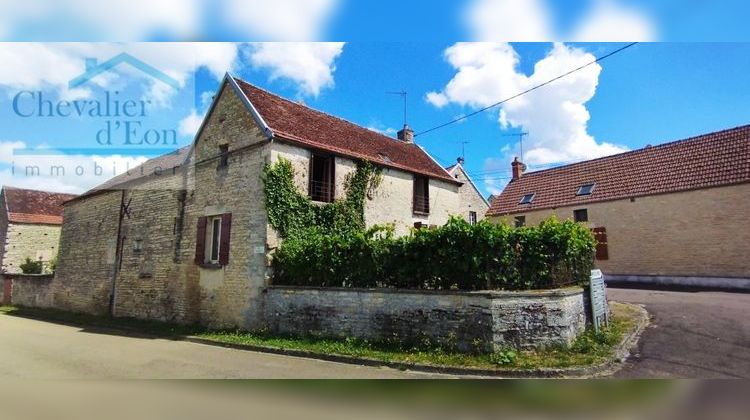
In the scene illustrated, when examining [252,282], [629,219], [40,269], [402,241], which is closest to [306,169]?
[252,282]

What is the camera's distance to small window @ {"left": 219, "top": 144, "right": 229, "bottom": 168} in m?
13.5

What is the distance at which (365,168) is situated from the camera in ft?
48.6

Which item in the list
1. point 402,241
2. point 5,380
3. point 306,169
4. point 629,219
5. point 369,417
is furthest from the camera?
point 629,219

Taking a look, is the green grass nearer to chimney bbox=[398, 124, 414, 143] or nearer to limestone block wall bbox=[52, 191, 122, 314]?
limestone block wall bbox=[52, 191, 122, 314]

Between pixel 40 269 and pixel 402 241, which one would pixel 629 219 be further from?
pixel 40 269

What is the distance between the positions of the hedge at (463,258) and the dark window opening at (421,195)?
7015mm

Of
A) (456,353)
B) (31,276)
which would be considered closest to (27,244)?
(31,276)

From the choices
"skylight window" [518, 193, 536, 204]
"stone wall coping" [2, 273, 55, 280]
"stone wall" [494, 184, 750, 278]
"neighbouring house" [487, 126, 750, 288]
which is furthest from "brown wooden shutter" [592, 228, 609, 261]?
"stone wall coping" [2, 273, 55, 280]

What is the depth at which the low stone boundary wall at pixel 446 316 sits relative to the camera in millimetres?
7957

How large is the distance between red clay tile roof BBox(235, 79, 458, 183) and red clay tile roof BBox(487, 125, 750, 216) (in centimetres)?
774

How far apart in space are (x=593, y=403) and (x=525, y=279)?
113 inches

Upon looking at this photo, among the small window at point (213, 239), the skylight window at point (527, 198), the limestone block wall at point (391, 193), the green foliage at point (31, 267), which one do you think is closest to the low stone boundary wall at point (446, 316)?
the limestone block wall at point (391, 193)

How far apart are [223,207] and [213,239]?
1.14 m

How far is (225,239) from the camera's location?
12789mm
